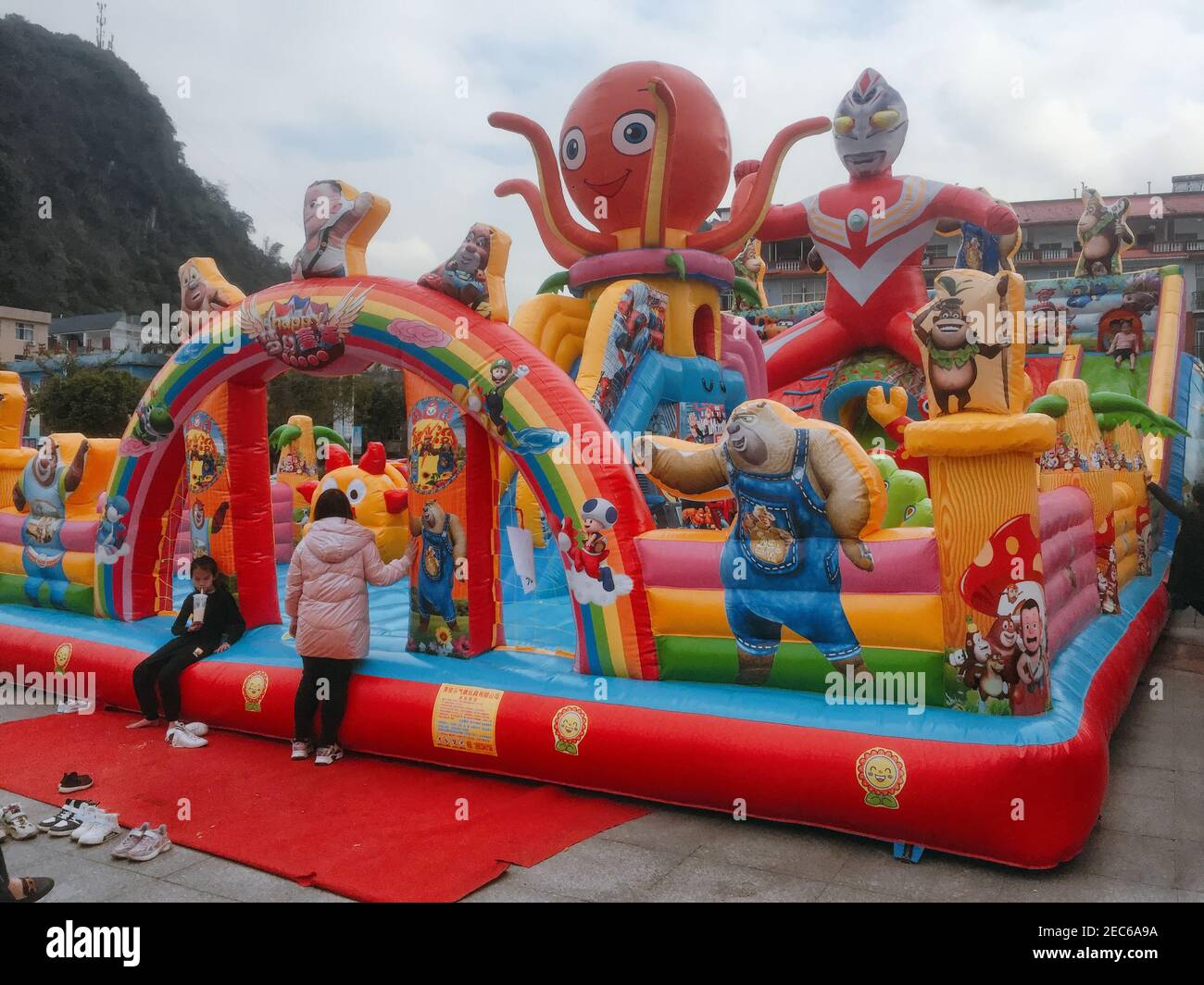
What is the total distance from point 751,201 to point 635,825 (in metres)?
5.69

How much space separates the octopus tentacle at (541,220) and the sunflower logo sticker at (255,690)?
456 centimetres

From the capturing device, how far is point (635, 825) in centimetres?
367

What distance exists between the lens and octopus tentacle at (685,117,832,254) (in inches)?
311

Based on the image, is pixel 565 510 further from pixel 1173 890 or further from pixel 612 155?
pixel 612 155

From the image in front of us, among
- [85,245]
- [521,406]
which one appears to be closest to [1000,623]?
[521,406]

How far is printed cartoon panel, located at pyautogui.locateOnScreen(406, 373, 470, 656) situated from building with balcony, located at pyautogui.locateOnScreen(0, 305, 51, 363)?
3615 cm

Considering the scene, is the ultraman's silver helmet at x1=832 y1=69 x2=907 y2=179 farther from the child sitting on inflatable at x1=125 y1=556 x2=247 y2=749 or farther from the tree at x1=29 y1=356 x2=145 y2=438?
the tree at x1=29 y1=356 x2=145 y2=438

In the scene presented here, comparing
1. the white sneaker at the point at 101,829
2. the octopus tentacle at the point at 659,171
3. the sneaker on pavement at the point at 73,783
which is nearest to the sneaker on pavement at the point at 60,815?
the white sneaker at the point at 101,829

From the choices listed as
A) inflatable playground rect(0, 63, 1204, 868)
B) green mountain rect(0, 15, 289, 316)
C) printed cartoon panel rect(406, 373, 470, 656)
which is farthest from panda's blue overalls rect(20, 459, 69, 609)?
green mountain rect(0, 15, 289, 316)

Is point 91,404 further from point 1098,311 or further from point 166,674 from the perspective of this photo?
point 1098,311

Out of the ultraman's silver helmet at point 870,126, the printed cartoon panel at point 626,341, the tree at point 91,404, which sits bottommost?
the printed cartoon panel at point 626,341

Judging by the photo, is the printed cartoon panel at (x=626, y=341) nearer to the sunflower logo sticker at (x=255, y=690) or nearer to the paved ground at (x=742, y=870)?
the sunflower logo sticker at (x=255, y=690)

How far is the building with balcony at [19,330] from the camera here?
3619 centimetres

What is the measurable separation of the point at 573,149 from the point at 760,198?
1.55m
